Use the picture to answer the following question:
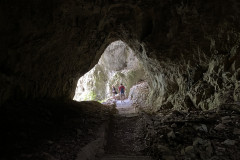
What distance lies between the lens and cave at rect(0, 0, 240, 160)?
9.61ft

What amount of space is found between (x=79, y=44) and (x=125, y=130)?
3975 mm

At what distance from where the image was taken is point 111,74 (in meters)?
22.1

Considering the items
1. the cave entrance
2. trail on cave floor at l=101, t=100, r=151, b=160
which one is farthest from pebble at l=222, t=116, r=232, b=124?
the cave entrance

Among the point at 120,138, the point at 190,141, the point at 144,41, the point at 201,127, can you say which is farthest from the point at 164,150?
the point at 144,41

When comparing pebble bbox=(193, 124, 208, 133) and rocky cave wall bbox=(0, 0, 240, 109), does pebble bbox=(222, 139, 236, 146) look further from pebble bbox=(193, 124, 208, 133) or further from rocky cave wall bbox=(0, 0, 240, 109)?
rocky cave wall bbox=(0, 0, 240, 109)

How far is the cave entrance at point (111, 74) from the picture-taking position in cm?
1916

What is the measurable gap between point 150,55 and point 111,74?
15.4 metres

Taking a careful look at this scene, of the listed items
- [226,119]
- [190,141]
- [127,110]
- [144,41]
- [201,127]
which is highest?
[144,41]

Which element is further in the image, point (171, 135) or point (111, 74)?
point (111, 74)

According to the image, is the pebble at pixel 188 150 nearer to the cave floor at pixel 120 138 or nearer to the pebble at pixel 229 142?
the cave floor at pixel 120 138

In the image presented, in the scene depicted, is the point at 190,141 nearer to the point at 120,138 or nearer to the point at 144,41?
the point at 120,138

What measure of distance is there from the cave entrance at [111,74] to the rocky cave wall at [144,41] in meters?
12.3

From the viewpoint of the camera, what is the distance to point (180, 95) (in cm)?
597

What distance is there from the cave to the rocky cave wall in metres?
0.03
